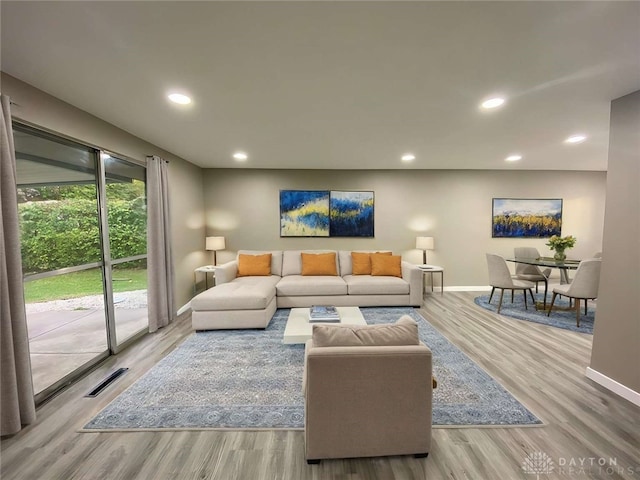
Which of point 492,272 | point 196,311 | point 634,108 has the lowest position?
point 196,311

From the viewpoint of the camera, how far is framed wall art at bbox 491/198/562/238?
5.17m

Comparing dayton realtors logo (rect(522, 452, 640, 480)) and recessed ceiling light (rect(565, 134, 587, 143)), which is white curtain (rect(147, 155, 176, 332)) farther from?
recessed ceiling light (rect(565, 134, 587, 143))

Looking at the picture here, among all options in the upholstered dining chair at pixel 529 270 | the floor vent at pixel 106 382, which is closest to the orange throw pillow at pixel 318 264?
the floor vent at pixel 106 382

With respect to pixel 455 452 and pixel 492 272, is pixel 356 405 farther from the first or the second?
pixel 492 272

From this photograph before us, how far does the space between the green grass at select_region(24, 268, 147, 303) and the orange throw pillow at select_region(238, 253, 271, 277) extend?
1490 millimetres

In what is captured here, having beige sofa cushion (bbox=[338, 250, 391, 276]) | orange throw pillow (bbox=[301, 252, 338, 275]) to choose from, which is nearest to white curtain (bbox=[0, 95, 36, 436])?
orange throw pillow (bbox=[301, 252, 338, 275])

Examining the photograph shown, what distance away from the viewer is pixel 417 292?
4.09 metres

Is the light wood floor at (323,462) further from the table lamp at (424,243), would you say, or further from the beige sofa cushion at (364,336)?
the table lamp at (424,243)

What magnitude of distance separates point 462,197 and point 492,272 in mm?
1787

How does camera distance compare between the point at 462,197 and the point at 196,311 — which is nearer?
the point at 196,311

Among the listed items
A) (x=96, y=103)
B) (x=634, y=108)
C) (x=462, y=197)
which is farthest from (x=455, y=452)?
(x=462, y=197)

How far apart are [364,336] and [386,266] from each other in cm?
314

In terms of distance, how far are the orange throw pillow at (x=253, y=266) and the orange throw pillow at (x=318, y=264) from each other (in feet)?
2.18

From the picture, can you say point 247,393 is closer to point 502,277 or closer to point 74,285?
point 74,285
